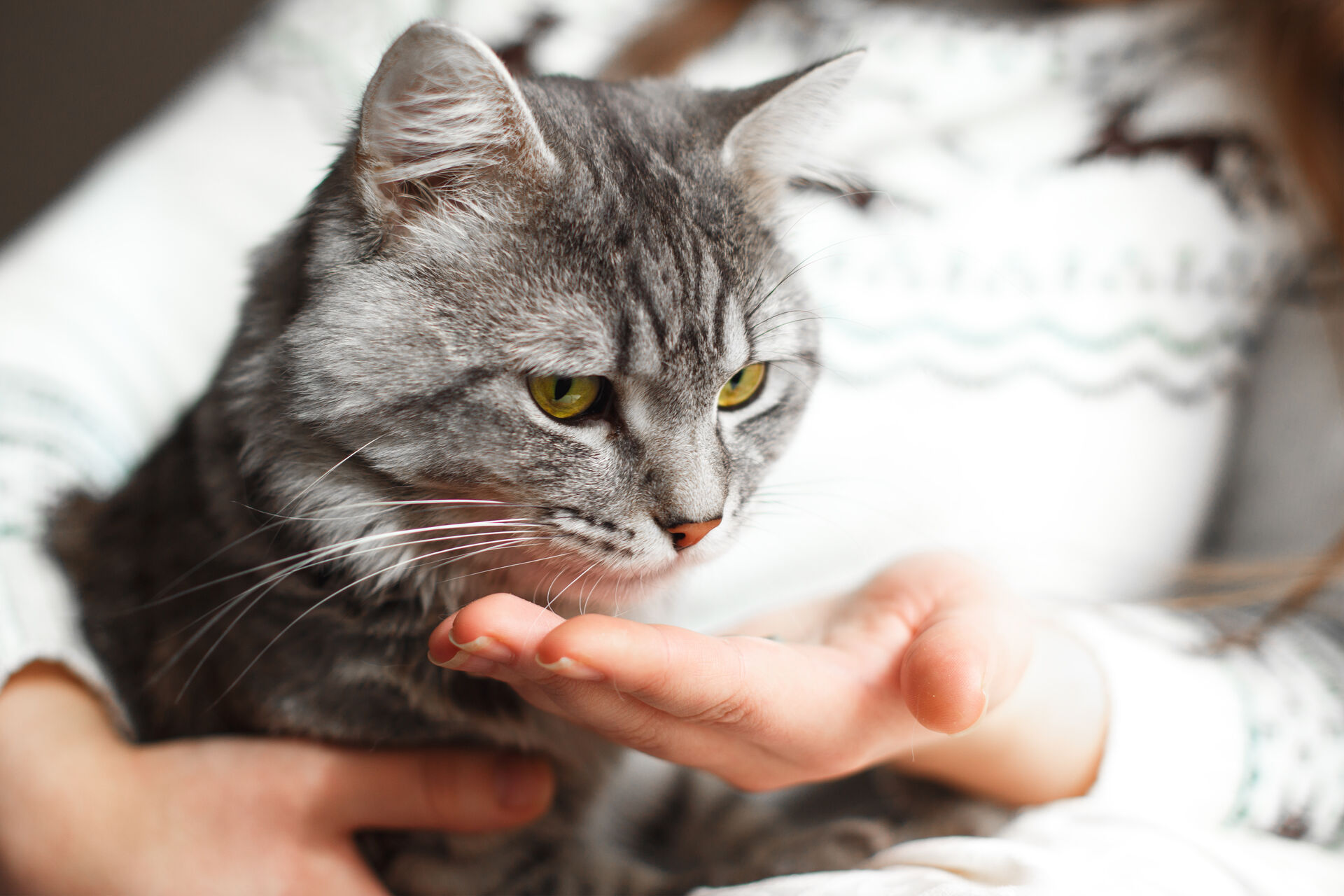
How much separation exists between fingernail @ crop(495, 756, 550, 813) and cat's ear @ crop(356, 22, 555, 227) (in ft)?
1.82

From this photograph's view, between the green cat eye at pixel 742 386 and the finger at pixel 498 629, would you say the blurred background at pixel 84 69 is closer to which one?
the green cat eye at pixel 742 386

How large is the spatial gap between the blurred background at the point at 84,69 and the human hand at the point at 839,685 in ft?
8.15

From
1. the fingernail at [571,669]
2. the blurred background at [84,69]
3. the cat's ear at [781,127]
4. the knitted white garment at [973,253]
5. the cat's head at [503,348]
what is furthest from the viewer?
the blurred background at [84,69]

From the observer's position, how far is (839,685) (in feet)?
2.11

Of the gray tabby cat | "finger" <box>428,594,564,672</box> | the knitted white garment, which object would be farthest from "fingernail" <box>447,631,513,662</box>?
the knitted white garment

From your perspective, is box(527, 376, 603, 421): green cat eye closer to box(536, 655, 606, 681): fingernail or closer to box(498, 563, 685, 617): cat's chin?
box(498, 563, 685, 617): cat's chin

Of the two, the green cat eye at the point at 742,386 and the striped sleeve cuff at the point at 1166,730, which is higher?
the green cat eye at the point at 742,386

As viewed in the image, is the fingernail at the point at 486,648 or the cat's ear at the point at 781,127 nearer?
the fingernail at the point at 486,648

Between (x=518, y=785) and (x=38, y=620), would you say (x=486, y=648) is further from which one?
(x=38, y=620)

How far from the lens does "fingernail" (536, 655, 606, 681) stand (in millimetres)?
514

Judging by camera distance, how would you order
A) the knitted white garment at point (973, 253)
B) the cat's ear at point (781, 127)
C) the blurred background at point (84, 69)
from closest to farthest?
the cat's ear at point (781, 127) → the knitted white garment at point (973, 253) → the blurred background at point (84, 69)

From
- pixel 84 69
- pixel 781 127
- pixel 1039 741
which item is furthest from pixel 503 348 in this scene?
pixel 84 69

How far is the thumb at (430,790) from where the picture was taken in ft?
2.55

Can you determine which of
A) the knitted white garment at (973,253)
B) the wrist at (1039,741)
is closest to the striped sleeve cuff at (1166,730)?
the wrist at (1039,741)
